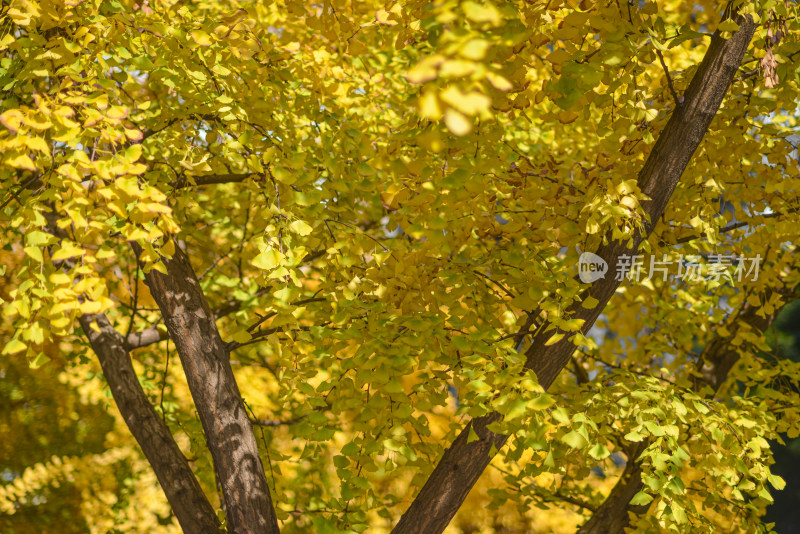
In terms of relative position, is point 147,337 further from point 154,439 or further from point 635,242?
point 635,242

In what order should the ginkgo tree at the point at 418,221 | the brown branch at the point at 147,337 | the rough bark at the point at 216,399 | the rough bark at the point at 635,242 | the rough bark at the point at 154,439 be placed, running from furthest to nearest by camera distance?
the brown branch at the point at 147,337
the rough bark at the point at 154,439
the rough bark at the point at 216,399
the rough bark at the point at 635,242
the ginkgo tree at the point at 418,221

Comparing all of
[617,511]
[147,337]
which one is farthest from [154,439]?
[617,511]

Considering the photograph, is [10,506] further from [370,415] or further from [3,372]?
[370,415]

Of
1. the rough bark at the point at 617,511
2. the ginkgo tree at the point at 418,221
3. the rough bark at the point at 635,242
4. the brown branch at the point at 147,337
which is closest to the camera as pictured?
the ginkgo tree at the point at 418,221

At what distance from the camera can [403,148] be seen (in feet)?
7.99

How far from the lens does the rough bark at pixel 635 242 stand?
2.12m

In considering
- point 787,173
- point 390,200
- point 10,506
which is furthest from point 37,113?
point 10,506

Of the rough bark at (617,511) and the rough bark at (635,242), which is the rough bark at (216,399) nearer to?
the rough bark at (635,242)

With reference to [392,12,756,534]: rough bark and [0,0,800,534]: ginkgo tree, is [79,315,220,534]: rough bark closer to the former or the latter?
[0,0,800,534]: ginkgo tree

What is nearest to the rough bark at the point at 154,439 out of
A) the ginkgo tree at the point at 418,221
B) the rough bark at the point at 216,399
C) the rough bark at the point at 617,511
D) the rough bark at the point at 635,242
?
the ginkgo tree at the point at 418,221

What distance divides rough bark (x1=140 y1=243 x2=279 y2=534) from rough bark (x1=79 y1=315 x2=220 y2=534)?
18cm

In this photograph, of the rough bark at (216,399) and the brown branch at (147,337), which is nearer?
the rough bark at (216,399)

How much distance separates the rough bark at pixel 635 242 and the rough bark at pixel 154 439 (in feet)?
3.00

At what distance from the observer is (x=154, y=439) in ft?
8.80
